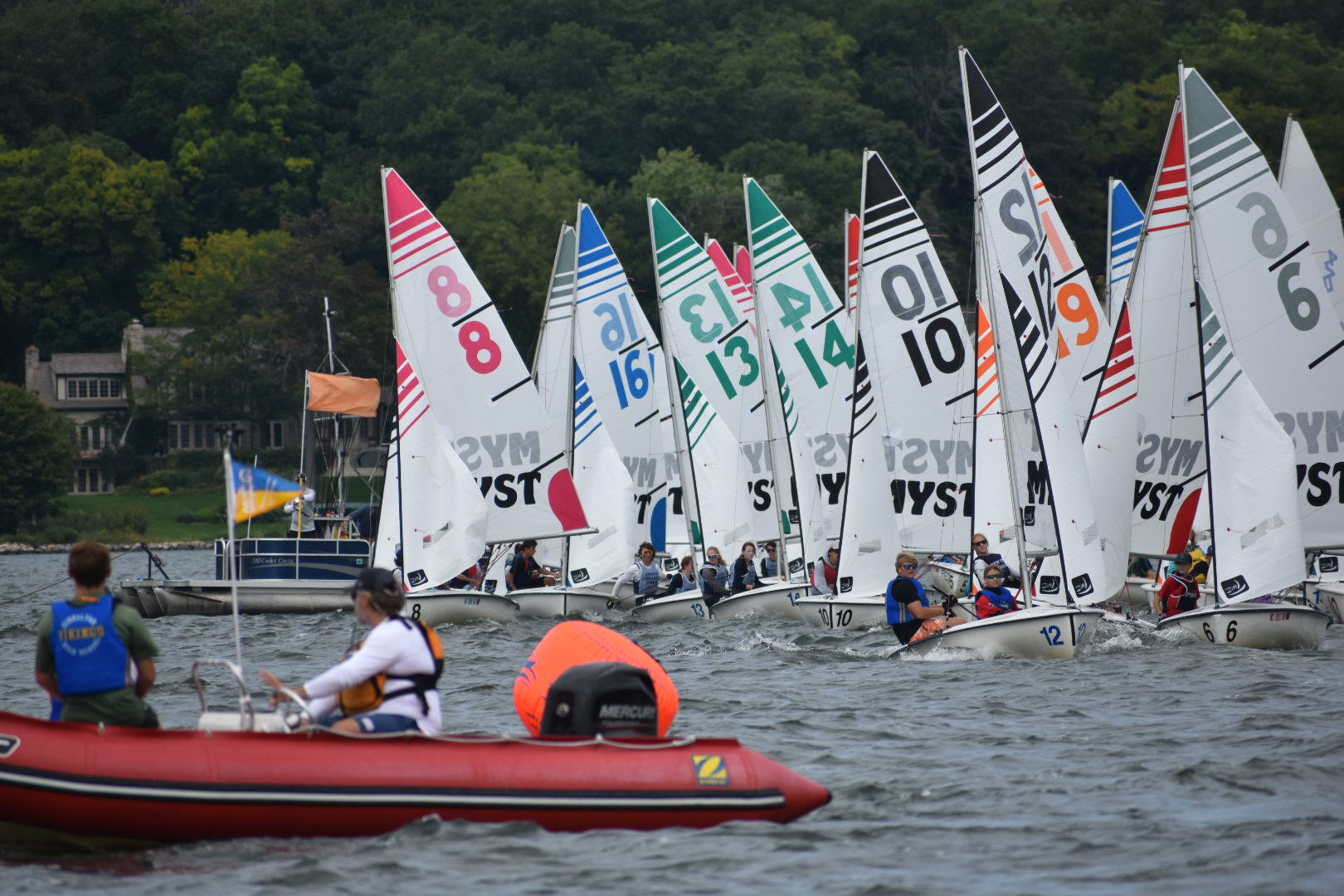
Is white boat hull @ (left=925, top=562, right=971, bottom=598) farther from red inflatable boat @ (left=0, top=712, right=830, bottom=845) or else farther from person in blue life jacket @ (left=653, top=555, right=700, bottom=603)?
red inflatable boat @ (left=0, top=712, right=830, bottom=845)

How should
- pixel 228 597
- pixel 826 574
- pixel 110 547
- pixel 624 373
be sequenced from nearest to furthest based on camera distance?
pixel 826 574 → pixel 228 597 → pixel 624 373 → pixel 110 547

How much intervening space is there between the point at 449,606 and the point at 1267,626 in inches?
391

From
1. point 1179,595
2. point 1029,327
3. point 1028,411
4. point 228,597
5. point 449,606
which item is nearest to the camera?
point 1028,411

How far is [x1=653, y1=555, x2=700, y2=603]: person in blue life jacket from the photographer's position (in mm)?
24812

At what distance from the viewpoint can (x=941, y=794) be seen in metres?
10.4

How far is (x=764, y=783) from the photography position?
9.24 metres

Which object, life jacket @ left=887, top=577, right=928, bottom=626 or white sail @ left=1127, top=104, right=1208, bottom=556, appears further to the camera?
white sail @ left=1127, top=104, right=1208, bottom=556

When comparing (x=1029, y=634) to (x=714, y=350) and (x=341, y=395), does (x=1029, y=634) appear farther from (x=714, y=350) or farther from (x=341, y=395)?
(x=341, y=395)

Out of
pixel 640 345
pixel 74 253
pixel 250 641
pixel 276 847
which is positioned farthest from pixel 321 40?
pixel 276 847

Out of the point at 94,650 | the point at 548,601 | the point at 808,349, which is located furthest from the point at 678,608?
the point at 94,650

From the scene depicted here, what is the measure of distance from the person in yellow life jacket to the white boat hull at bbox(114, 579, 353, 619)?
680 inches

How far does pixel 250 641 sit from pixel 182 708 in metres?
6.73

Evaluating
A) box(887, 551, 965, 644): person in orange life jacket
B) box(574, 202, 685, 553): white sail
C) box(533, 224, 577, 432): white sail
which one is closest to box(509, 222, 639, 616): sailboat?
box(533, 224, 577, 432): white sail

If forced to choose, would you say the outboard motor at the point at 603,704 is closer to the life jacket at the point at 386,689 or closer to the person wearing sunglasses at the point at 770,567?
the life jacket at the point at 386,689
